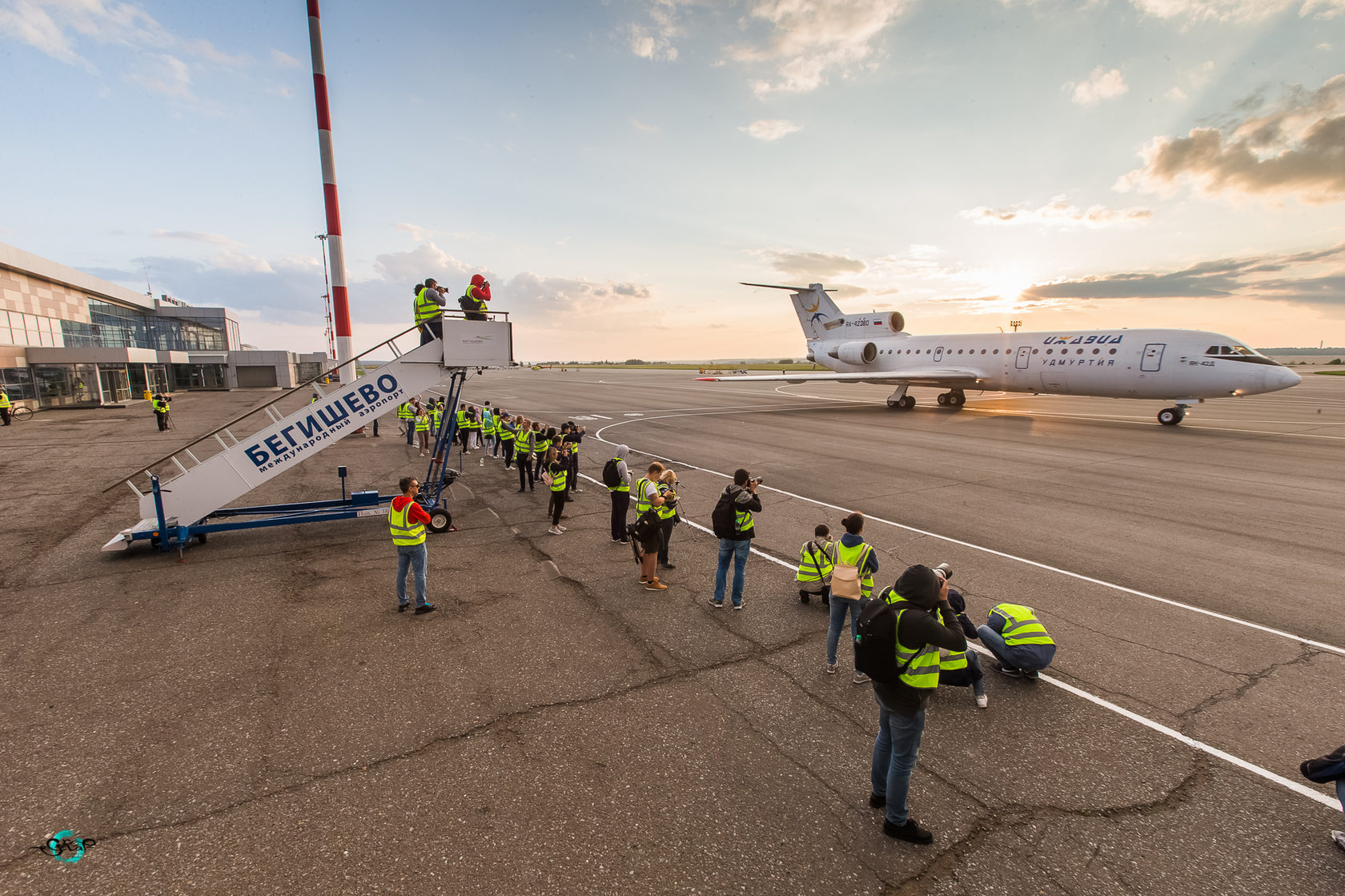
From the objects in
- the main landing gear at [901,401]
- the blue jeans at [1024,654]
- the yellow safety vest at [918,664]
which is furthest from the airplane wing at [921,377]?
the yellow safety vest at [918,664]

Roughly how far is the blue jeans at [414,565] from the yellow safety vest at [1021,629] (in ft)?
23.3

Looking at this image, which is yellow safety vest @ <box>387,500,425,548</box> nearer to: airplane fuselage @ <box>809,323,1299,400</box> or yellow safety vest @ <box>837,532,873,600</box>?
yellow safety vest @ <box>837,532,873,600</box>

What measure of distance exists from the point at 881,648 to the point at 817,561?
3.60 meters

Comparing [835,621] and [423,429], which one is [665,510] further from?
[423,429]

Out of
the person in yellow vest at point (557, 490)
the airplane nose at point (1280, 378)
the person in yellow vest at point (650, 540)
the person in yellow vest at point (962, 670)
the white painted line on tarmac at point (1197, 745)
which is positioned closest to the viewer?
the white painted line on tarmac at point (1197, 745)

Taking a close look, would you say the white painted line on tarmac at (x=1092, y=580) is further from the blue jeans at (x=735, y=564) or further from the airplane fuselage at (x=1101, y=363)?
the airplane fuselage at (x=1101, y=363)

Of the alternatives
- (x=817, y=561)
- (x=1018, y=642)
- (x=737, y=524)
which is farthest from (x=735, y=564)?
(x=1018, y=642)

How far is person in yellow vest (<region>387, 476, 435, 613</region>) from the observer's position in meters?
7.09

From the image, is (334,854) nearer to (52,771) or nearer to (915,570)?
(52,771)

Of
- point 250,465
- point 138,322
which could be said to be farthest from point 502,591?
point 138,322

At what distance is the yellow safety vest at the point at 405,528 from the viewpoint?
23.2 ft
